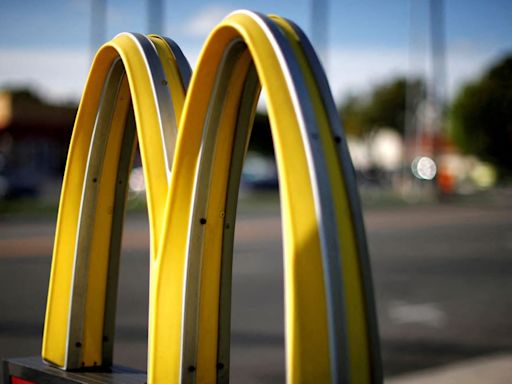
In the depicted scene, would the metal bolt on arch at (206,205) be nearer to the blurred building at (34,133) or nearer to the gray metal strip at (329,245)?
the gray metal strip at (329,245)

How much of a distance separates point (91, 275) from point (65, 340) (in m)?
0.25

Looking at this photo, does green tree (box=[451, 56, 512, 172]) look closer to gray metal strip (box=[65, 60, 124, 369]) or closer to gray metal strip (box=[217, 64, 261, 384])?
gray metal strip (box=[65, 60, 124, 369])

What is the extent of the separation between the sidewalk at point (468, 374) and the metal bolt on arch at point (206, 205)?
3486mm

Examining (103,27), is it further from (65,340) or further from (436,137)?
(65,340)

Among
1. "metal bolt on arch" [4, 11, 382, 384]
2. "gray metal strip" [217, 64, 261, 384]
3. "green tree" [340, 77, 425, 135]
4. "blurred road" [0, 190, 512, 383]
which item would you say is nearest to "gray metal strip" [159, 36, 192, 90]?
"metal bolt on arch" [4, 11, 382, 384]

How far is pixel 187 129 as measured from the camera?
105 inches

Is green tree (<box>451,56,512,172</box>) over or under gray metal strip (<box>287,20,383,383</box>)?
over

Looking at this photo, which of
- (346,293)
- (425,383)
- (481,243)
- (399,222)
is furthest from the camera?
(399,222)

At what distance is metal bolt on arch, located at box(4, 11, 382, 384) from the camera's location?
6.95 ft

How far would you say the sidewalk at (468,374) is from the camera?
19.9 feet

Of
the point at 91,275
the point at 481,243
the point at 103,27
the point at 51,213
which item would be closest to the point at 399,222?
the point at 481,243

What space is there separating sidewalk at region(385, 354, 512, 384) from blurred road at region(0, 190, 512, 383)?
0.24 meters

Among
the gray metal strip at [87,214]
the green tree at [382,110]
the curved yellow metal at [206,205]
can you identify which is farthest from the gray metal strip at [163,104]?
the green tree at [382,110]

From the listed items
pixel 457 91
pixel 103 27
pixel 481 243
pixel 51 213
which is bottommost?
pixel 481 243
